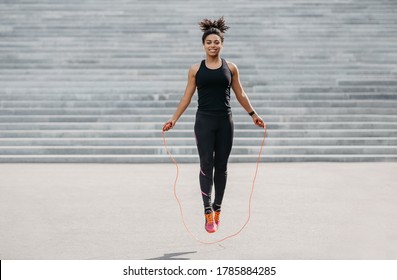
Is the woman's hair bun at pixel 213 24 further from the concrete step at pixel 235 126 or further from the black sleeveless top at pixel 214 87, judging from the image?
the concrete step at pixel 235 126

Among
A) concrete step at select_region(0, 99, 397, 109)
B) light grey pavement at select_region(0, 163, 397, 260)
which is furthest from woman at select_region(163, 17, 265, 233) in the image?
concrete step at select_region(0, 99, 397, 109)

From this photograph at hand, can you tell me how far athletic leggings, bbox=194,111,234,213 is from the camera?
5289mm

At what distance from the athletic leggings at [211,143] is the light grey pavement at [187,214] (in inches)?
22.2

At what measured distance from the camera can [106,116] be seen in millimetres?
12555

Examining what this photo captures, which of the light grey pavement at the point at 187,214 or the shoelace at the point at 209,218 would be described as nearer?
the light grey pavement at the point at 187,214

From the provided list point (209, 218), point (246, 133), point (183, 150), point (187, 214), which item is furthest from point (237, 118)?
point (209, 218)

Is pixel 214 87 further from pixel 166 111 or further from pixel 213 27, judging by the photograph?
pixel 166 111

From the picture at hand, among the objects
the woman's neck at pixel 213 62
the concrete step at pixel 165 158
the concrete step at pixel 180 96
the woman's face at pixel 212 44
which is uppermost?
the concrete step at pixel 180 96

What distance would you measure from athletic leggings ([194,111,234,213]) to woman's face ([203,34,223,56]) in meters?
0.52

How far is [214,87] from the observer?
5238 mm

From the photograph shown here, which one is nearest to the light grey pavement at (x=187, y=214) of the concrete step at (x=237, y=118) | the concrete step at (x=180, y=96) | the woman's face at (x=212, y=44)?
the woman's face at (x=212, y=44)

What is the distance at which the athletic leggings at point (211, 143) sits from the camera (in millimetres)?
5289

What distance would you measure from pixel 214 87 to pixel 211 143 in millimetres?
480

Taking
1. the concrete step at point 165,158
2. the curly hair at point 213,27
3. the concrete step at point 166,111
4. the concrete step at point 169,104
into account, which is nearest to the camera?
the curly hair at point 213,27
